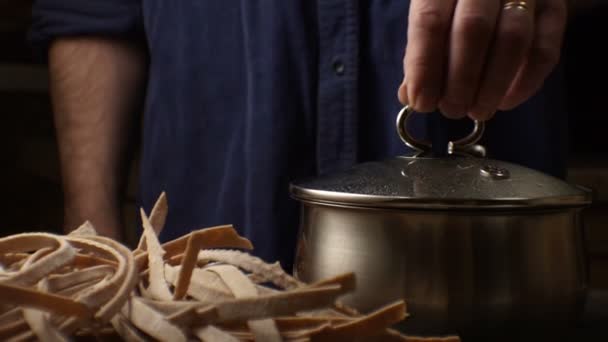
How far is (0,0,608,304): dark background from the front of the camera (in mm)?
1783

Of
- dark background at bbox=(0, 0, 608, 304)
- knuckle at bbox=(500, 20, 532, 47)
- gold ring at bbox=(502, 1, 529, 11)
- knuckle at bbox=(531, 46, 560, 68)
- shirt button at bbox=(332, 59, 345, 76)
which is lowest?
dark background at bbox=(0, 0, 608, 304)

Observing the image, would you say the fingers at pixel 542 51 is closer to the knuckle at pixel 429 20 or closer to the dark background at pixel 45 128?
the knuckle at pixel 429 20

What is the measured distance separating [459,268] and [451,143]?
0.49 feet

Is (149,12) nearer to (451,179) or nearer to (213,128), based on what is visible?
(213,128)

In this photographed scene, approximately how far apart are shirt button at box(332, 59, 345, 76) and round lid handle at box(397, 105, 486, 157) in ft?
1.17

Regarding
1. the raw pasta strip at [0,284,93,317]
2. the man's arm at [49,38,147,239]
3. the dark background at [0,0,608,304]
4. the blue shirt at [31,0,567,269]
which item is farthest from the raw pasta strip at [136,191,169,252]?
the dark background at [0,0,608,304]

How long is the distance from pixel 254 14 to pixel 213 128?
16 centimetres

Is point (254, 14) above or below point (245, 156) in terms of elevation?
above

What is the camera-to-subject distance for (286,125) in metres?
0.97

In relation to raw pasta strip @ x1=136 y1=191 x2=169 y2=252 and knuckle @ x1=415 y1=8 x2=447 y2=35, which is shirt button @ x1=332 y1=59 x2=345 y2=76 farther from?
raw pasta strip @ x1=136 y1=191 x2=169 y2=252

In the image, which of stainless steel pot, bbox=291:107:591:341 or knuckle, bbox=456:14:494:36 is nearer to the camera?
stainless steel pot, bbox=291:107:591:341

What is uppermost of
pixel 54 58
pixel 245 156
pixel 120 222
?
pixel 54 58

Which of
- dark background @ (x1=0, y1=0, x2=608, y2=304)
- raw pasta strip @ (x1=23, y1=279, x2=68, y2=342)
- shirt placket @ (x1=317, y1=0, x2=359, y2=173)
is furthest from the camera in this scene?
dark background @ (x1=0, y1=0, x2=608, y2=304)

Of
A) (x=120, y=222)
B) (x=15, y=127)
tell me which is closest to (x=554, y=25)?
(x=120, y=222)
